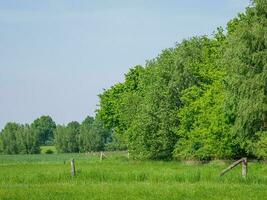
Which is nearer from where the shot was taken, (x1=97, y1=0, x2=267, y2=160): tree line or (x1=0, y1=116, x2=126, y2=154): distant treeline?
(x1=97, y1=0, x2=267, y2=160): tree line

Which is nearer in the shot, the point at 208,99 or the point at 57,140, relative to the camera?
A: the point at 208,99

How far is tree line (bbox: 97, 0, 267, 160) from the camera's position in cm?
4534

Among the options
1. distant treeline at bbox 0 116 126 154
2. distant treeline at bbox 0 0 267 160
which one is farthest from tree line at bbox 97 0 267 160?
distant treeline at bbox 0 116 126 154

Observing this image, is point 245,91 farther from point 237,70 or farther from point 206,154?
point 206,154

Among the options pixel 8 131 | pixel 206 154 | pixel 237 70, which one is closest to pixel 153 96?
pixel 206 154

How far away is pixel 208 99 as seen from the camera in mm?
54562

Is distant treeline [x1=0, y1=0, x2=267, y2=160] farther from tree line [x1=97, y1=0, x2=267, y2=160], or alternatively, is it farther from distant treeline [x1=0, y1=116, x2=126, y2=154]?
distant treeline [x1=0, y1=116, x2=126, y2=154]

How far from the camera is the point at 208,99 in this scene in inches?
2148

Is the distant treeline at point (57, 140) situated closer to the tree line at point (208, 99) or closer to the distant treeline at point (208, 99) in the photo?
the distant treeline at point (208, 99)

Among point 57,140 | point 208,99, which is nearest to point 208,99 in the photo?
point 208,99

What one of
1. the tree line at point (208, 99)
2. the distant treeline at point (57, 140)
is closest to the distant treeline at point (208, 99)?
the tree line at point (208, 99)

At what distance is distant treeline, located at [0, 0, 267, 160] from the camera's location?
45.3 m

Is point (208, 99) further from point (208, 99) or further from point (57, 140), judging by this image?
point (57, 140)

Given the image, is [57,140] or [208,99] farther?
[57,140]
